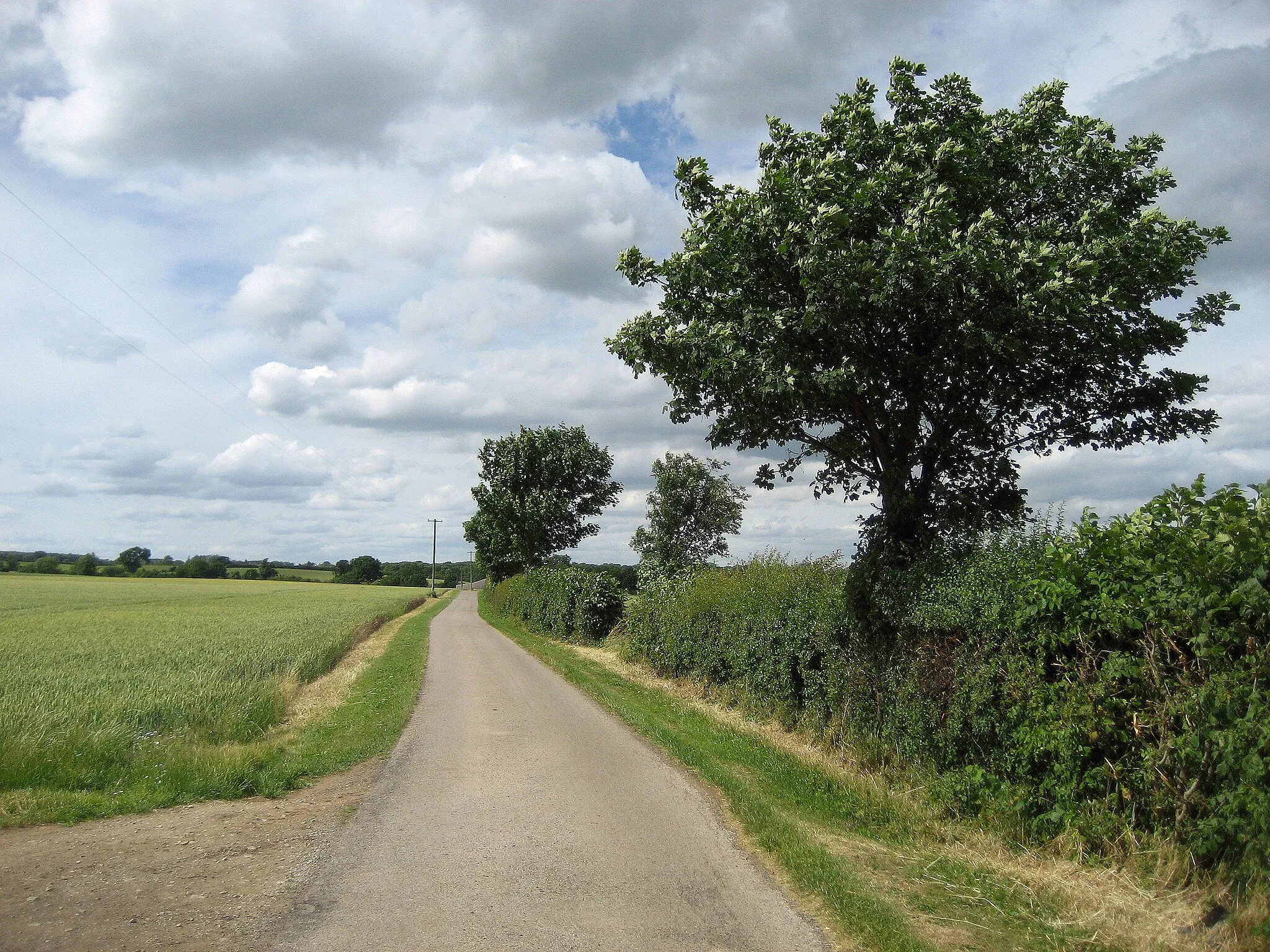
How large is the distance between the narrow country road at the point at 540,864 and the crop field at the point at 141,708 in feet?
7.32

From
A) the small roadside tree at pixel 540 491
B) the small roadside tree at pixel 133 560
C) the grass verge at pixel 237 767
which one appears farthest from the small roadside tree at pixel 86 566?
the grass verge at pixel 237 767

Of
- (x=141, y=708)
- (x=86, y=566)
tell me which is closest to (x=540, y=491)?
(x=141, y=708)

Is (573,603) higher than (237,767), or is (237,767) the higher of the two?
(573,603)

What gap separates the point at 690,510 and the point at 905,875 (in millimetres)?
38826

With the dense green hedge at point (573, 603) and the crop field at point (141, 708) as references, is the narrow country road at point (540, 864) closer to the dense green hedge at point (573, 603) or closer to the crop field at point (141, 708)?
the crop field at point (141, 708)

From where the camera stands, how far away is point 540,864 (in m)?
6.57

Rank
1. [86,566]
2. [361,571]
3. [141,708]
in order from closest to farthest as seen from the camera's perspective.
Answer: [141,708], [86,566], [361,571]

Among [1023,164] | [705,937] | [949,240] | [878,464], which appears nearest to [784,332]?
[949,240]

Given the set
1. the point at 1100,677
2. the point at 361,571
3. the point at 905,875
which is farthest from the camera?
the point at 361,571

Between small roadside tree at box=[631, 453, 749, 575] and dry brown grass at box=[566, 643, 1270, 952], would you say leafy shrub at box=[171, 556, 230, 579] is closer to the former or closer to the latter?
small roadside tree at box=[631, 453, 749, 575]

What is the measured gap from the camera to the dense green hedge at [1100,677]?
17.4 ft

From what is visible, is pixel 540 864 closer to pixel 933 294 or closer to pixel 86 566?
pixel 933 294

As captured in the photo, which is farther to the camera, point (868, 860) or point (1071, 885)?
point (868, 860)

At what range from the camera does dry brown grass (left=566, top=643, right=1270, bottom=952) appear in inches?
195
